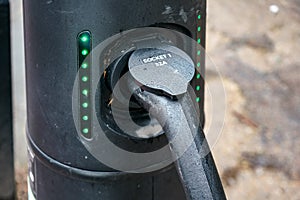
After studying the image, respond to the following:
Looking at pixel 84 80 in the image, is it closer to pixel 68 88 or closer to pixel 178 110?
pixel 68 88

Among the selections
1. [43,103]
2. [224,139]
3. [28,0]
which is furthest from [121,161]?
[224,139]

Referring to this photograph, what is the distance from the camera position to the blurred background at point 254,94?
100 inches

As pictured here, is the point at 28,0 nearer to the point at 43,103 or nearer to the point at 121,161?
the point at 43,103

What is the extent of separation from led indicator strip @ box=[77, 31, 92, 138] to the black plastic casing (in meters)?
0.01

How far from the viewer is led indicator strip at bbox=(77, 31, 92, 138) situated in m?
1.41

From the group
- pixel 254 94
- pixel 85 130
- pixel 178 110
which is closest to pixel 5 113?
pixel 85 130

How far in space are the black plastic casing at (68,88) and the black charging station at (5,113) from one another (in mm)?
280

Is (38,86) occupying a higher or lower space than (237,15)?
higher

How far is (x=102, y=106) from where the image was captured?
145 centimetres

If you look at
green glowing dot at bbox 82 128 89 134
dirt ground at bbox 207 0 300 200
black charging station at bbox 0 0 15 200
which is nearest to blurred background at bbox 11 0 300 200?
dirt ground at bbox 207 0 300 200

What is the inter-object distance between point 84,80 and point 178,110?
210 millimetres

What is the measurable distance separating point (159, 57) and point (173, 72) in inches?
2.0

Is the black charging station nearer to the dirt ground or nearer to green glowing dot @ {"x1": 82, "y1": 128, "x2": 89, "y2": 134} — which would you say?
green glowing dot @ {"x1": 82, "y1": 128, "x2": 89, "y2": 134}

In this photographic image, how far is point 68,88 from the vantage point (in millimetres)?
1444
